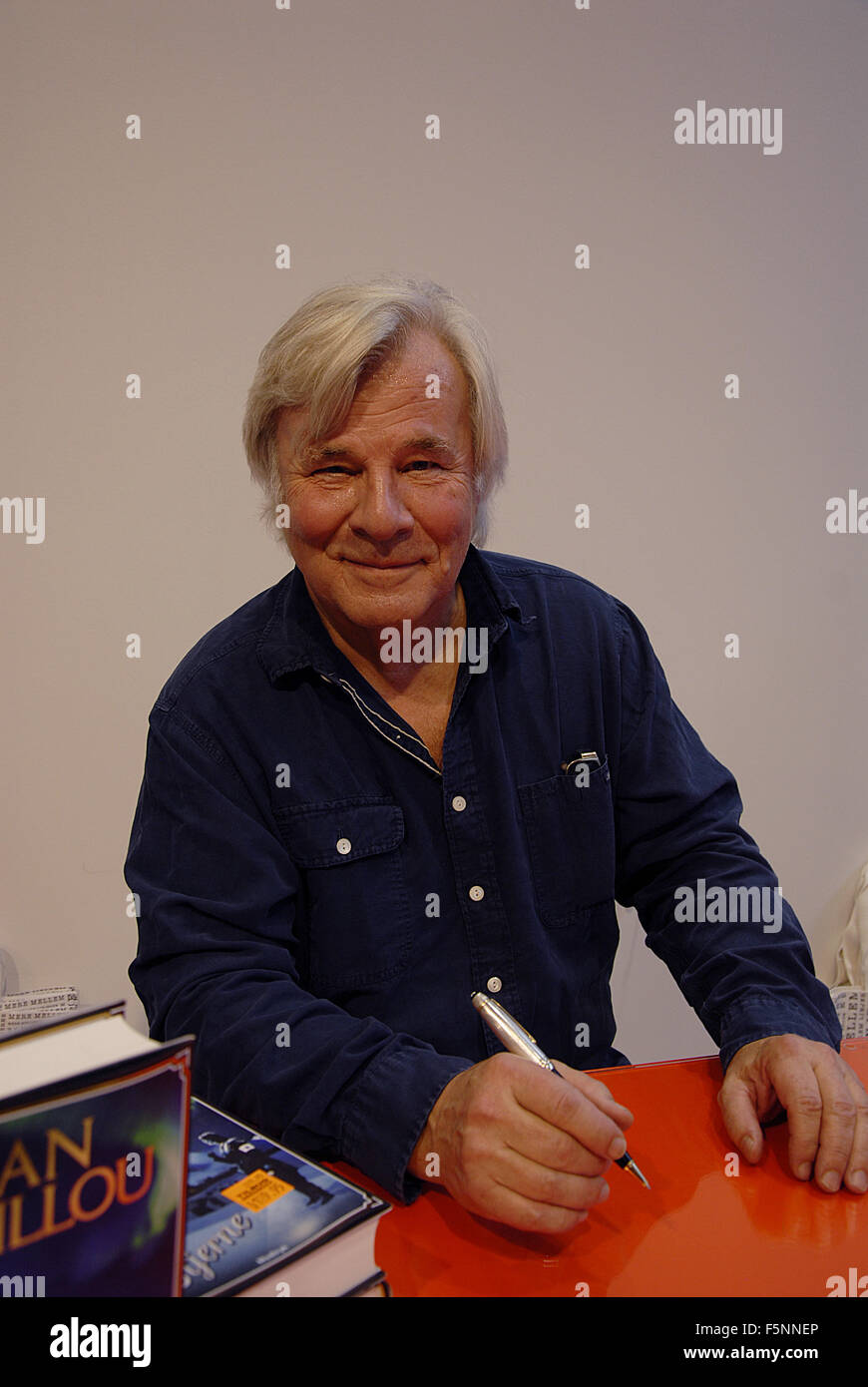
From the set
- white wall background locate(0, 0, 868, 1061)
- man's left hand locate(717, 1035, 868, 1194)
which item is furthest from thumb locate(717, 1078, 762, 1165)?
white wall background locate(0, 0, 868, 1061)

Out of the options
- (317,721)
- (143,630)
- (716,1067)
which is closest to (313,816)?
(317,721)

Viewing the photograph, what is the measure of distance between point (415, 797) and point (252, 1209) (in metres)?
0.67

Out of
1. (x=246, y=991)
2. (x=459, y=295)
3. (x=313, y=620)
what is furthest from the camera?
(x=459, y=295)

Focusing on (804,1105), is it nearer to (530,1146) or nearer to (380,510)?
(530,1146)

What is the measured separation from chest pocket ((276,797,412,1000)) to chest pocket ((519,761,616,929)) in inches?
8.2

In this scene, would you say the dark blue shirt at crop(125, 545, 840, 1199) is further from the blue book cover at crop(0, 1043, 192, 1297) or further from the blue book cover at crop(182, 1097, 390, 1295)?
the blue book cover at crop(0, 1043, 192, 1297)

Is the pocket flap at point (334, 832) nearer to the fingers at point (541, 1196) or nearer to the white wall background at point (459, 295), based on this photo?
the fingers at point (541, 1196)

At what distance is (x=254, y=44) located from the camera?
238 cm

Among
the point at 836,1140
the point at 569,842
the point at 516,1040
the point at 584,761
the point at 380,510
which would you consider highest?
the point at 380,510

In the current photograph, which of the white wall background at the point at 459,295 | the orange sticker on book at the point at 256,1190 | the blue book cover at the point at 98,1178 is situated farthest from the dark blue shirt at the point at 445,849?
the white wall background at the point at 459,295

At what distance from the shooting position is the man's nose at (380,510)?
132cm

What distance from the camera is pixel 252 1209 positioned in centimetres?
79

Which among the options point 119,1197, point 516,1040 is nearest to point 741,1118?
point 516,1040

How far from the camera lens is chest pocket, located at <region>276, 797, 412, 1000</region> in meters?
1.33
